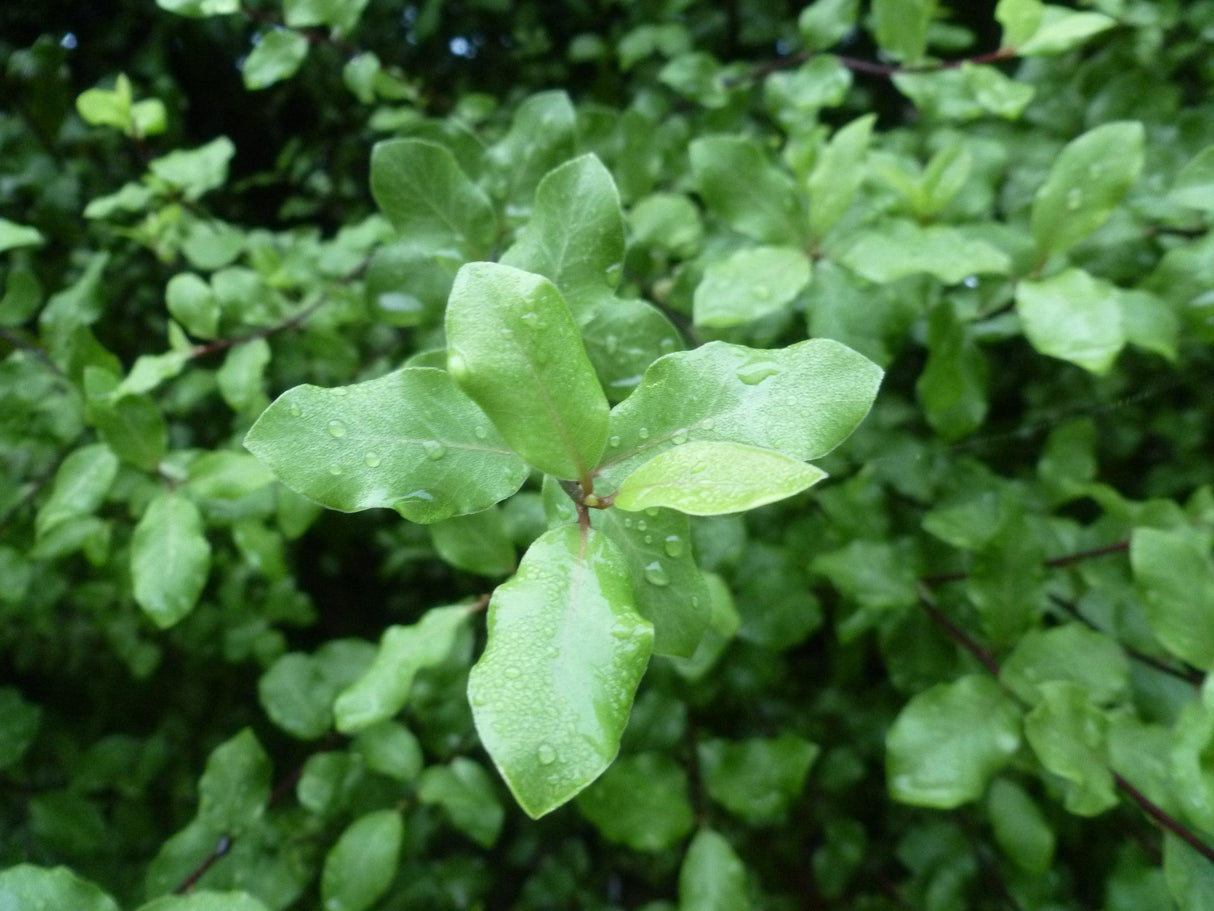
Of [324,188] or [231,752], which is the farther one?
[324,188]

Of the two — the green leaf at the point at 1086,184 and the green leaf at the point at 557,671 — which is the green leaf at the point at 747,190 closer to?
the green leaf at the point at 1086,184

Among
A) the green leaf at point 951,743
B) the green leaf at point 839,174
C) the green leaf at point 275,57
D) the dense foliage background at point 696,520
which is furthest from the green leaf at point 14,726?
the green leaf at point 839,174

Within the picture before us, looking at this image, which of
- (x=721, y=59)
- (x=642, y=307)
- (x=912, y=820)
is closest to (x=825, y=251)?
(x=642, y=307)

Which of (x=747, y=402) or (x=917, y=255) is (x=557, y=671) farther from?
(x=917, y=255)

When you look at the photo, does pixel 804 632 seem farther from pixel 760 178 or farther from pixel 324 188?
pixel 324 188

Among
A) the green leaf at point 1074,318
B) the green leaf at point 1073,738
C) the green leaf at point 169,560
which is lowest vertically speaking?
the green leaf at point 1073,738
